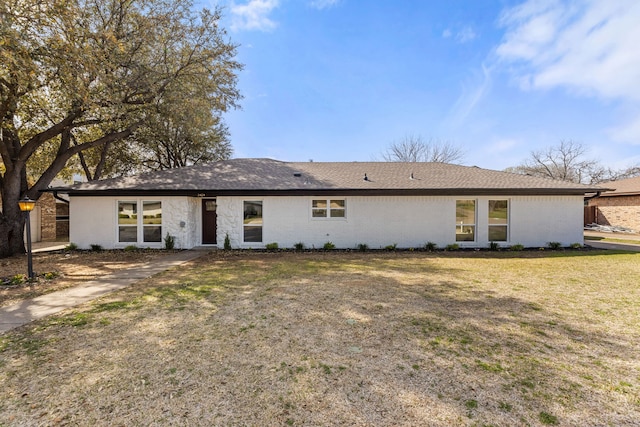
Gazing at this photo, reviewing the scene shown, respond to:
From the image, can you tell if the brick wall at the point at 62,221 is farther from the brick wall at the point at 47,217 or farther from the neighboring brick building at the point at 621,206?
the neighboring brick building at the point at 621,206

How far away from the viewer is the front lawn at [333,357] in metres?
2.31

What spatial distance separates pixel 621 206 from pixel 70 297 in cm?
2891

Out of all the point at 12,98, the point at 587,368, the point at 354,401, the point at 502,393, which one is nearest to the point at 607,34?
the point at 587,368

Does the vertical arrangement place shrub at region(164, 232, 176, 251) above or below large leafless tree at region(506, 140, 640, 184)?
below

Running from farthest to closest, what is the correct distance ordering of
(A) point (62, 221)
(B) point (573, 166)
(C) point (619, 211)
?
(B) point (573, 166) < (C) point (619, 211) < (A) point (62, 221)

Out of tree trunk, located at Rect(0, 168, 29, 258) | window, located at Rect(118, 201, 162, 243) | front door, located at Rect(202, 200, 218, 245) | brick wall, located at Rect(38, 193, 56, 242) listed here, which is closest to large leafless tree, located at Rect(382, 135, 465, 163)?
front door, located at Rect(202, 200, 218, 245)

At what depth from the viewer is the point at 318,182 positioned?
1185cm

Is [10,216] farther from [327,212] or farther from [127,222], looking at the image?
[327,212]

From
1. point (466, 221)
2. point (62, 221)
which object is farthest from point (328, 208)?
point (62, 221)

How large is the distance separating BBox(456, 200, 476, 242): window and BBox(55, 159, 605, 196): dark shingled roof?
0.75 meters

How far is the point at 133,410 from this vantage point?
2.31 meters

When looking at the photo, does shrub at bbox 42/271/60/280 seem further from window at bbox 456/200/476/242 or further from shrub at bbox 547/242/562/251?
shrub at bbox 547/242/562/251

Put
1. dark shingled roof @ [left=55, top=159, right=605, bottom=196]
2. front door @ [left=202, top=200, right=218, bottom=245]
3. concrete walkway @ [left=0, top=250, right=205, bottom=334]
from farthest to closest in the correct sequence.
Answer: front door @ [left=202, top=200, right=218, bottom=245]
dark shingled roof @ [left=55, top=159, right=605, bottom=196]
concrete walkway @ [left=0, top=250, right=205, bottom=334]

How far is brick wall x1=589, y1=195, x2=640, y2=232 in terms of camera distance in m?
17.9
